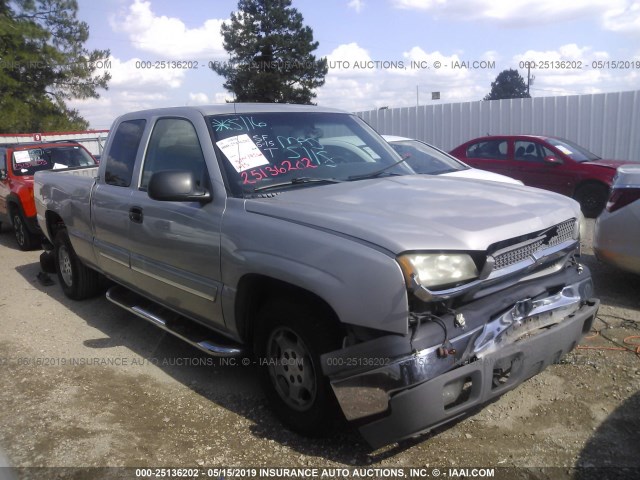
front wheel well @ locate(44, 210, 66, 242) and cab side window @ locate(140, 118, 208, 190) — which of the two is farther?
front wheel well @ locate(44, 210, 66, 242)

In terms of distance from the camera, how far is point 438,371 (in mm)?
2545

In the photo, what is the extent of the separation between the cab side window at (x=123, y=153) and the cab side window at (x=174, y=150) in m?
0.24

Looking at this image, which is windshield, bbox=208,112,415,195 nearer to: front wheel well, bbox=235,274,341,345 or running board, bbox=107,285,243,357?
front wheel well, bbox=235,274,341,345

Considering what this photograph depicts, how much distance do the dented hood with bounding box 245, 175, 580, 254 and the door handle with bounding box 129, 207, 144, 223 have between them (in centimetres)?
125

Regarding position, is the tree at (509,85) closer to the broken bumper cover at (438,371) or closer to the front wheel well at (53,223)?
the front wheel well at (53,223)

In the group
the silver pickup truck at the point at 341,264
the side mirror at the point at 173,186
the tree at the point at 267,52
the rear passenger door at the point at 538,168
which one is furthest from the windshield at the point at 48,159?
the tree at the point at 267,52

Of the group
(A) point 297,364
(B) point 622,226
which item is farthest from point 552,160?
(A) point 297,364

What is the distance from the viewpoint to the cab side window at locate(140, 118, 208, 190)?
12.3 ft

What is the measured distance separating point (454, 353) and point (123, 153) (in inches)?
133

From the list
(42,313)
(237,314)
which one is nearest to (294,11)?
(42,313)

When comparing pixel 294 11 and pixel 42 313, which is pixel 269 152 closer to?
pixel 42 313

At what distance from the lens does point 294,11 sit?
1359 inches

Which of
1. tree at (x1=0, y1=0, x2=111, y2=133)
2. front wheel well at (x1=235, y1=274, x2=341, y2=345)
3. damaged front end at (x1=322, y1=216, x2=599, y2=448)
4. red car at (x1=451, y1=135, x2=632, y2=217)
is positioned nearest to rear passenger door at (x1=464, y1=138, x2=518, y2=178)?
red car at (x1=451, y1=135, x2=632, y2=217)

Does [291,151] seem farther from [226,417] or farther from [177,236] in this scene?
[226,417]
